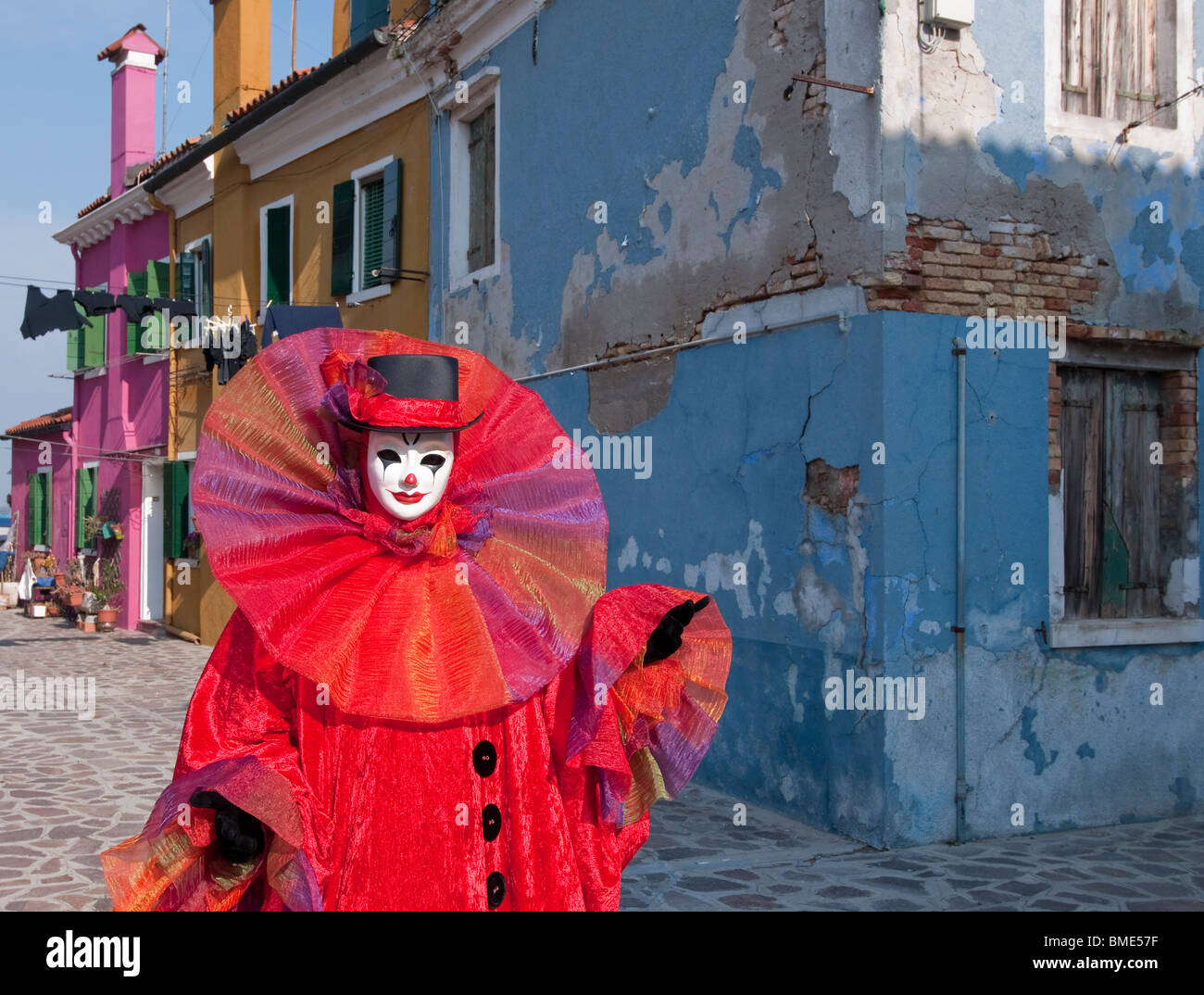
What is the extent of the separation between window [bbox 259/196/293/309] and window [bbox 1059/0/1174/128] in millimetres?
9049

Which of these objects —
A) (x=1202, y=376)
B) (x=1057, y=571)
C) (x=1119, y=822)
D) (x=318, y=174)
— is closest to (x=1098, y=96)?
(x=1202, y=376)

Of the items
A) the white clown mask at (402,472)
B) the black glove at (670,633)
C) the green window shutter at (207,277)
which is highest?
the green window shutter at (207,277)

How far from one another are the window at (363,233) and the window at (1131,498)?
6.91 m

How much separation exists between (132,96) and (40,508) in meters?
8.48

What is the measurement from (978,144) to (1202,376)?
6.44 ft

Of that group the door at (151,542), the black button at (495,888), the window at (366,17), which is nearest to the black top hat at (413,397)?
the black button at (495,888)

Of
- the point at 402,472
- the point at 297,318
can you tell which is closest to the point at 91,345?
the point at 297,318

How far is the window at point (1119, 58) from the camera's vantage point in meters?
6.72

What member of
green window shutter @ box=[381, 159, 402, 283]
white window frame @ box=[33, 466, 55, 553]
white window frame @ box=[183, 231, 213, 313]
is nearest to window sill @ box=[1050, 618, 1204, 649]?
green window shutter @ box=[381, 159, 402, 283]

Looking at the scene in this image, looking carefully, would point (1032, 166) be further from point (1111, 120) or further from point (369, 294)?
point (369, 294)

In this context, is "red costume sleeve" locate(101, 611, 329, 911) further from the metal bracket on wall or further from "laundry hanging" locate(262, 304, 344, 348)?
"laundry hanging" locate(262, 304, 344, 348)

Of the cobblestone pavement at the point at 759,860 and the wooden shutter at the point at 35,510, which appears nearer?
the cobblestone pavement at the point at 759,860

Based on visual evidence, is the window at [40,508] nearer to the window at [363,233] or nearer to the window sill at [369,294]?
the window at [363,233]
